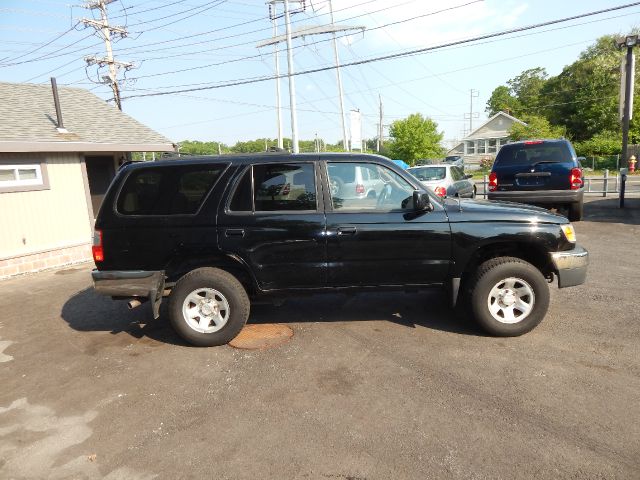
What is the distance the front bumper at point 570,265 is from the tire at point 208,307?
3244 mm

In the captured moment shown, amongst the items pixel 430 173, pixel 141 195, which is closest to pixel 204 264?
pixel 141 195

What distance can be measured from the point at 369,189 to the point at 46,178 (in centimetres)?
800

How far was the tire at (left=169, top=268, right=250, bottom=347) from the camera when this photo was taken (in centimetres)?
431

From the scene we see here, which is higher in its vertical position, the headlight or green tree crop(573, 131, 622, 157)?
green tree crop(573, 131, 622, 157)

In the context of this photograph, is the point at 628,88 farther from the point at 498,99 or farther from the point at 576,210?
the point at 498,99

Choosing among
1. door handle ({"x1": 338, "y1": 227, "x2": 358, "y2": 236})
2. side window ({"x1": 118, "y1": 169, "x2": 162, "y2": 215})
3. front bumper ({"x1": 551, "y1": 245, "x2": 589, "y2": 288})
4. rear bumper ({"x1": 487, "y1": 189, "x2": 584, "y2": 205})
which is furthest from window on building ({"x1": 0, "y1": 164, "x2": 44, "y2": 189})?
rear bumper ({"x1": 487, "y1": 189, "x2": 584, "y2": 205})

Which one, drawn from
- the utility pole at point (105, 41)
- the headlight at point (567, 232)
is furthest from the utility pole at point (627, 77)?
the utility pole at point (105, 41)

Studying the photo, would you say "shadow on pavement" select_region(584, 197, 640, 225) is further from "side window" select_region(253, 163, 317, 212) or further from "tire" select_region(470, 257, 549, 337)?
"side window" select_region(253, 163, 317, 212)

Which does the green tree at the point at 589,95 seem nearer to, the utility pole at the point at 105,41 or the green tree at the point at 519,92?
the green tree at the point at 519,92

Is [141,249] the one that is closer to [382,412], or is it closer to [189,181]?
[189,181]

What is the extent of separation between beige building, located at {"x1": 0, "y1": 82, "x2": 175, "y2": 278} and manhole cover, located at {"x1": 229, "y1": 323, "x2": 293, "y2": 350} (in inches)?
257

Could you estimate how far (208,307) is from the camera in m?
4.40

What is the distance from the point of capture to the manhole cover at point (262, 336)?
443 centimetres

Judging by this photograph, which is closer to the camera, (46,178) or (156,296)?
(156,296)
